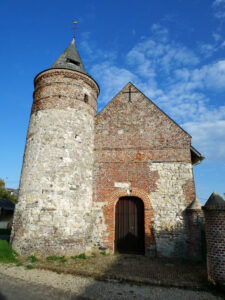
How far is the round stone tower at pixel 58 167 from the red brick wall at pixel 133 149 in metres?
0.69

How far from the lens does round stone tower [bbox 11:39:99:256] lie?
806 cm

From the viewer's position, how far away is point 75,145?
954 centimetres

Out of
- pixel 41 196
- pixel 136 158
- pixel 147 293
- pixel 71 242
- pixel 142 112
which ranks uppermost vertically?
pixel 142 112

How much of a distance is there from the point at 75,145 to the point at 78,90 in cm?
293

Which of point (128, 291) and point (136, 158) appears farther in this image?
point (136, 158)

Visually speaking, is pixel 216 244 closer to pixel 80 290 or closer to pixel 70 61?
pixel 80 290

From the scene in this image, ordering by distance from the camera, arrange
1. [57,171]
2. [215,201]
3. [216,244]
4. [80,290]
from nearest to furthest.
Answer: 1. [80,290]
2. [216,244]
3. [215,201]
4. [57,171]

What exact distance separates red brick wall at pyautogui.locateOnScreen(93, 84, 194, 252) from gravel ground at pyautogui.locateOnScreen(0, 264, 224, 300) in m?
3.54

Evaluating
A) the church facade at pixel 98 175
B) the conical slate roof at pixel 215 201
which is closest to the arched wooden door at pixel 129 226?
the church facade at pixel 98 175

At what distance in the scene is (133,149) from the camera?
33.6 feet

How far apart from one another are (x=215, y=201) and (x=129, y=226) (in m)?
4.51

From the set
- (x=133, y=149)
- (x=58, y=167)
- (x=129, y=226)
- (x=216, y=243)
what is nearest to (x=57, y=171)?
(x=58, y=167)

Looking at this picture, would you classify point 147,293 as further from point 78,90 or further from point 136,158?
point 78,90

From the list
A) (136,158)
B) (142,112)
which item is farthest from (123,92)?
(136,158)
